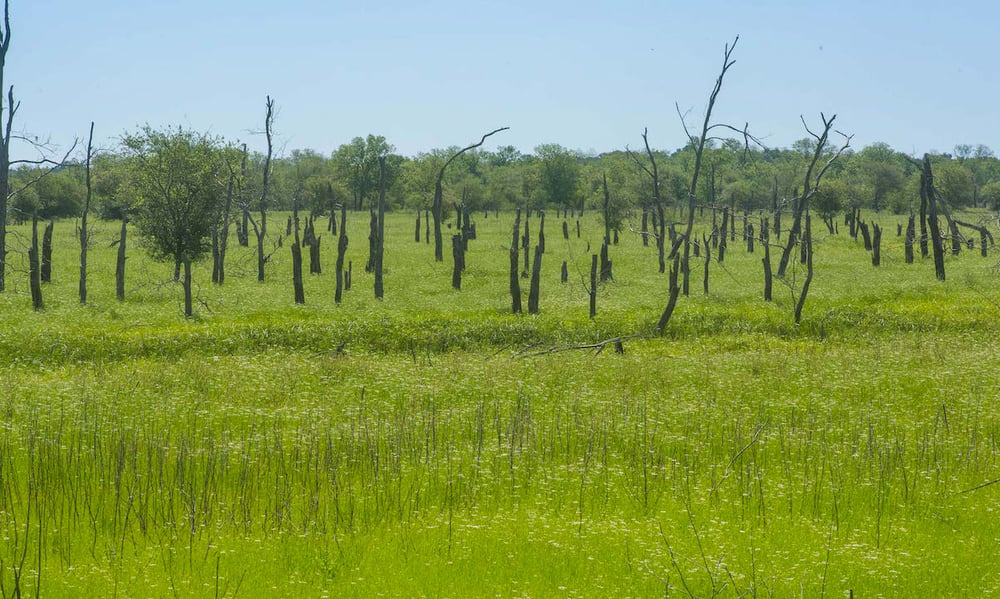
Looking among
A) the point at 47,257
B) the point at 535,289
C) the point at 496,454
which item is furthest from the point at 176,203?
the point at 496,454

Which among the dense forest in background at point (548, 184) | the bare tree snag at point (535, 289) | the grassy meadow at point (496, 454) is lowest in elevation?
the grassy meadow at point (496, 454)

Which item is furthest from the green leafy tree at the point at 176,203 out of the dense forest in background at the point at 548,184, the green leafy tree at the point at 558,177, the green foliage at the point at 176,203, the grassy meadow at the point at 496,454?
the green leafy tree at the point at 558,177

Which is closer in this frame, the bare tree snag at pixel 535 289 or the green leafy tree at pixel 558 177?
the bare tree snag at pixel 535 289

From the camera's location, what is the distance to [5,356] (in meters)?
23.2

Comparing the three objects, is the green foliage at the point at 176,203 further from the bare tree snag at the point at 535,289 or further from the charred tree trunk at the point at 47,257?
the bare tree snag at the point at 535,289

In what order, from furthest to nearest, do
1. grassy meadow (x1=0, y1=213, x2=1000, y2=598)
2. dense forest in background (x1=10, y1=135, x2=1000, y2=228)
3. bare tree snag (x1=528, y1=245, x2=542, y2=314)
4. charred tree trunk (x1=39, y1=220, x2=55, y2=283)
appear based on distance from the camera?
dense forest in background (x1=10, y1=135, x2=1000, y2=228) < charred tree trunk (x1=39, y1=220, x2=55, y2=283) < bare tree snag (x1=528, y1=245, x2=542, y2=314) < grassy meadow (x1=0, y1=213, x2=1000, y2=598)

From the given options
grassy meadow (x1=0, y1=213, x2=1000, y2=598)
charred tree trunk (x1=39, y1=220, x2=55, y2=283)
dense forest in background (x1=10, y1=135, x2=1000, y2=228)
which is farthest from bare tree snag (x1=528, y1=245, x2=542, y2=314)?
dense forest in background (x1=10, y1=135, x2=1000, y2=228)

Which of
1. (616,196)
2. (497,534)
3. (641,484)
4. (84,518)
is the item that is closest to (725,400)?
(641,484)

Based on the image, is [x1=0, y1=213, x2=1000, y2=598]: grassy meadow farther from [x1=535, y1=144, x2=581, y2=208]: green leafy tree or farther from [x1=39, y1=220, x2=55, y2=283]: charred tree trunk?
[x1=535, y1=144, x2=581, y2=208]: green leafy tree

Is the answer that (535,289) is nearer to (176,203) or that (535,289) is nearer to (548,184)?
(176,203)

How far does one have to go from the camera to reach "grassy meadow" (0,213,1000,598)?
33.1 feet

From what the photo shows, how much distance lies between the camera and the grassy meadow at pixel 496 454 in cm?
1010

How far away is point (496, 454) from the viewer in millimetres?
14617

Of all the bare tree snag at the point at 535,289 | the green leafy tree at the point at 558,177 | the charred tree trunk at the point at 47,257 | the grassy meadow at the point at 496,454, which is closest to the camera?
the grassy meadow at the point at 496,454
